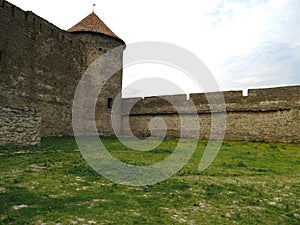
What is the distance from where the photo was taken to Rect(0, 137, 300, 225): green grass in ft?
14.0

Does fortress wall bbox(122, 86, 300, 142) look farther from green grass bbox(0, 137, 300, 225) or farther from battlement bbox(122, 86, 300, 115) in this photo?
green grass bbox(0, 137, 300, 225)

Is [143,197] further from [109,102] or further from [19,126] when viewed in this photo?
[109,102]

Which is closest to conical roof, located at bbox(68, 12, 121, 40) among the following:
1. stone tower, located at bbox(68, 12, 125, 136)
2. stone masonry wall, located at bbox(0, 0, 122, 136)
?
stone tower, located at bbox(68, 12, 125, 136)

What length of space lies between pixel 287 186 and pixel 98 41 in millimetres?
16380

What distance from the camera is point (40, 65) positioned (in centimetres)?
1623

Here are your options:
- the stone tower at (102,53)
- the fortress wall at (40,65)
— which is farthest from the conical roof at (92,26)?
the fortress wall at (40,65)

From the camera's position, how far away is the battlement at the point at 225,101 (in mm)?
17078

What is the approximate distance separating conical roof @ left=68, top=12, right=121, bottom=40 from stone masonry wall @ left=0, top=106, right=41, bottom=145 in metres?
9.96

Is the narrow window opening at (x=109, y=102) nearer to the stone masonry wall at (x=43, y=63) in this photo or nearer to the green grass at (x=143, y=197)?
the stone masonry wall at (x=43, y=63)

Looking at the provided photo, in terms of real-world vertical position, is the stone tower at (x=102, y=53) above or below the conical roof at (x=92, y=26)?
below

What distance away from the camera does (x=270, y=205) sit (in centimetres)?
528

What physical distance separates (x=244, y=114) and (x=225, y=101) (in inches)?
56.0

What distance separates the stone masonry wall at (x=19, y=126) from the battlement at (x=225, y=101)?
1066 cm

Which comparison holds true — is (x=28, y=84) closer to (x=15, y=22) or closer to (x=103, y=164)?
(x=15, y=22)
